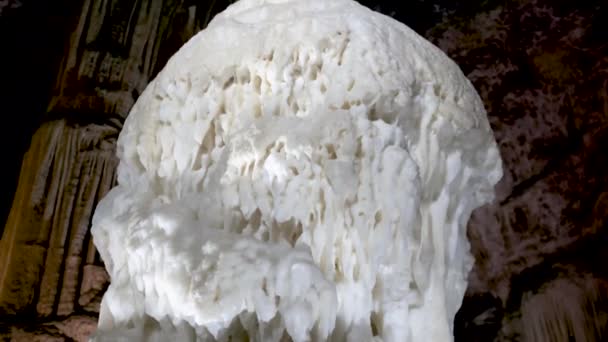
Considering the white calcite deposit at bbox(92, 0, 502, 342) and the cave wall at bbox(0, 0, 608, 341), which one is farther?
the cave wall at bbox(0, 0, 608, 341)

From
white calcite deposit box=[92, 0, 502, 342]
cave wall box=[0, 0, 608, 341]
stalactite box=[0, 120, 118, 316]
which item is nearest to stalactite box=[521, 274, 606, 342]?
cave wall box=[0, 0, 608, 341]

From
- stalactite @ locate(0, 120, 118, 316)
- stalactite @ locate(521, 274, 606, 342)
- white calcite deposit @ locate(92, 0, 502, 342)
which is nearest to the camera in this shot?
white calcite deposit @ locate(92, 0, 502, 342)

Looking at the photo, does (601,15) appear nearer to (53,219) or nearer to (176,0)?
(176,0)

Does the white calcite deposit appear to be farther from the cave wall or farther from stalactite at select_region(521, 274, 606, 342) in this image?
stalactite at select_region(521, 274, 606, 342)

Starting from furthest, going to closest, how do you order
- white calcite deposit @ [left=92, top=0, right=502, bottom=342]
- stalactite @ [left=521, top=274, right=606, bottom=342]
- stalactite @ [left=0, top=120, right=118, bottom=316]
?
stalactite @ [left=521, top=274, right=606, bottom=342] < stalactite @ [left=0, top=120, right=118, bottom=316] < white calcite deposit @ [left=92, top=0, right=502, bottom=342]

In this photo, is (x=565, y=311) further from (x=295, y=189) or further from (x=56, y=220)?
(x=56, y=220)

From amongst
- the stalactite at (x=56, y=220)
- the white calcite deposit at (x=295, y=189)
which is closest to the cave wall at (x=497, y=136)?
the stalactite at (x=56, y=220)

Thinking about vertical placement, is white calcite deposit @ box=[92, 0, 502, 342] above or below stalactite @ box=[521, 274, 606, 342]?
above
